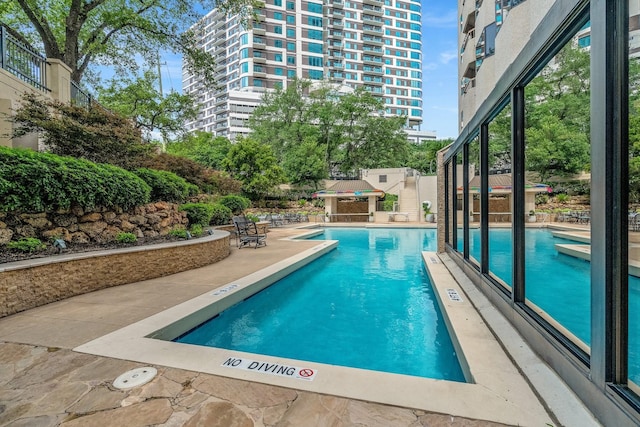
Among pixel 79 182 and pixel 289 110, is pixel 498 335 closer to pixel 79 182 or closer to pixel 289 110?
pixel 79 182

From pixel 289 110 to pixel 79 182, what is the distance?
2999cm

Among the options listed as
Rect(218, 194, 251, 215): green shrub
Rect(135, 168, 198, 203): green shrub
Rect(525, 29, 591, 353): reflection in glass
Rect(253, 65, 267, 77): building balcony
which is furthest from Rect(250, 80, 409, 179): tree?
Rect(525, 29, 591, 353): reflection in glass

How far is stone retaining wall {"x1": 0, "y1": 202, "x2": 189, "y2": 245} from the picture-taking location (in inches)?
196

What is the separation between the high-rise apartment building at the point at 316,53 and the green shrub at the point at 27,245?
4091 cm

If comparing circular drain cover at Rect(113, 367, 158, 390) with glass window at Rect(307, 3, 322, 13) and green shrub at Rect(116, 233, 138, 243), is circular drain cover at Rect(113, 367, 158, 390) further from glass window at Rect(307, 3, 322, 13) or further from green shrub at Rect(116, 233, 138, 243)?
glass window at Rect(307, 3, 322, 13)

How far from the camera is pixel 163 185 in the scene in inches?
323

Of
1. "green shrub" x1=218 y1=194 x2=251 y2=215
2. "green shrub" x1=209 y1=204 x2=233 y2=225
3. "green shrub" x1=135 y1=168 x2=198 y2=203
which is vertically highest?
"green shrub" x1=135 y1=168 x2=198 y2=203

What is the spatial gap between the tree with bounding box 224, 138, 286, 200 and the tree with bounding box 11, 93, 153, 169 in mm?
15188

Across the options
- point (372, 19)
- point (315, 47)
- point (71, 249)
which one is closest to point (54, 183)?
point (71, 249)

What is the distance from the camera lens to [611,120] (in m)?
1.80

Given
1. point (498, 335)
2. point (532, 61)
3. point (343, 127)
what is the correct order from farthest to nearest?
point (343, 127) → point (498, 335) → point (532, 61)

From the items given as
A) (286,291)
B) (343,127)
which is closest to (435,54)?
(343,127)

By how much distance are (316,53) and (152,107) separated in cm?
4657

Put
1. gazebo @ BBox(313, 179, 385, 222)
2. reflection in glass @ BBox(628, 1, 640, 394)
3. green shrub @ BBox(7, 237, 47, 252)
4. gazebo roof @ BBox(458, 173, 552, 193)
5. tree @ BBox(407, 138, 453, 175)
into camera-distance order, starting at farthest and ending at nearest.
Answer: tree @ BBox(407, 138, 453, 175) → gazebo @ BBox(313, 179, 385, 222) → green shrub @ BBox(7, 237, 47, 252) → gazebo roof @ BBox(458, 173, 552, 193) → reflection in glass @ BBox(628, 1, 640, 394)
